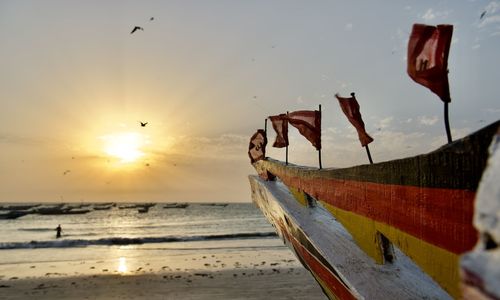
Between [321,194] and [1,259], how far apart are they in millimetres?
19633

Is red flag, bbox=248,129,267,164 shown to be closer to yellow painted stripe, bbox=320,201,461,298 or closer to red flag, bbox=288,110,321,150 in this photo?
red flag, bbox=288,110,321,150

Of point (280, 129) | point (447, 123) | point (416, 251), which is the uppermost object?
point (280, 129)

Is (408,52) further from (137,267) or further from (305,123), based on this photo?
(137,267)

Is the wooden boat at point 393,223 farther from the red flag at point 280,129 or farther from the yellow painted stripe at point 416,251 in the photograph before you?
the red flag at point 280,129

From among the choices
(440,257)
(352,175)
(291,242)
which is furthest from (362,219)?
(291,242)

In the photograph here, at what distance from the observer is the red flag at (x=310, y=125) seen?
164 inches

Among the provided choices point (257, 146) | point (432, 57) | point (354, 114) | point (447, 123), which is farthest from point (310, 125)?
point (447, 123)

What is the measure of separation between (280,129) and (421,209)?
3815mm

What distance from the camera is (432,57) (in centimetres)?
197

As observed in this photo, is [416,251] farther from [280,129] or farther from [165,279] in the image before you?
[165,279]

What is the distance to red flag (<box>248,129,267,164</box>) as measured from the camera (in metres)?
5.55

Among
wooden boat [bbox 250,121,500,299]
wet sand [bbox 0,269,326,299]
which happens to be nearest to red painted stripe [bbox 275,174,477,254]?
wooden boat [bbox 250,121,500,299]

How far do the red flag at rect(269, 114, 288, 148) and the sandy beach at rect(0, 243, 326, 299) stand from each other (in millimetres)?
6358

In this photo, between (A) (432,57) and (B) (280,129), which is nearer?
(A) (432,57)
